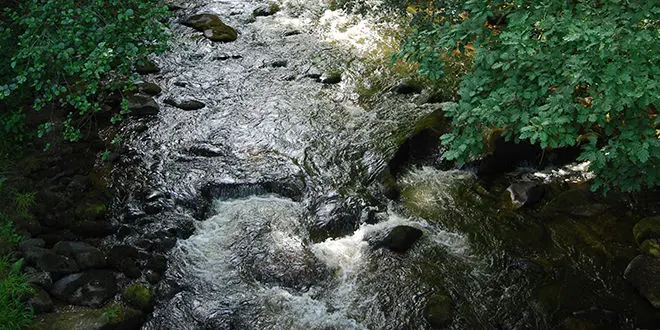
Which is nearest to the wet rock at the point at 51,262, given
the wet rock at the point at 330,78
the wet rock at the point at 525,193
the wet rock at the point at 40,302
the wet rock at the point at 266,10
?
the wet rock at the point at 40,302

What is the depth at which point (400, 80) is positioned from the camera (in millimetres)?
11812

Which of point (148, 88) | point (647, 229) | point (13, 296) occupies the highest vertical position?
point (13, 296)

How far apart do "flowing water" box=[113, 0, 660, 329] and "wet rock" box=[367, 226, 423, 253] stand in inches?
4.8

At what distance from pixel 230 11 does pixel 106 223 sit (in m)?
8.95

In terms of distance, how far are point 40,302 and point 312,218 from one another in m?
4.08

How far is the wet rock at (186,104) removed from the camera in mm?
11289

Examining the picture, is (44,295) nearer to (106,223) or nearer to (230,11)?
(106,223)

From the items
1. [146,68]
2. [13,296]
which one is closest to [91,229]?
[13,296]

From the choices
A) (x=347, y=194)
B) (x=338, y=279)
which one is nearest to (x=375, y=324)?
(x=338, y=279)

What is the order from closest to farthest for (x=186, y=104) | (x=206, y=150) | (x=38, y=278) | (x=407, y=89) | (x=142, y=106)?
(x=38, y=278) → (x=206, y=150) → (x=142, y=106) → (x=186, y=104) → (x=407, y=89)

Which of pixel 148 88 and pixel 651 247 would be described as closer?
pixel 651 247

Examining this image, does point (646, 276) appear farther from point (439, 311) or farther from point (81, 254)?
point (81, 254)

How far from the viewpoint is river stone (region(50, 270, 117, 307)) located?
23.1ft

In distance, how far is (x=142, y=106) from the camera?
434 inches
